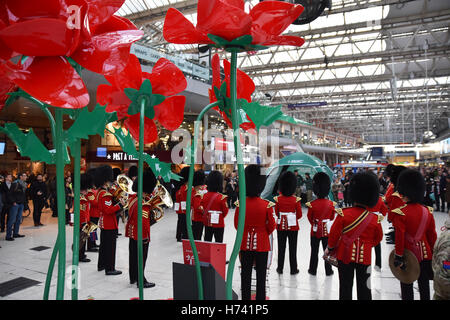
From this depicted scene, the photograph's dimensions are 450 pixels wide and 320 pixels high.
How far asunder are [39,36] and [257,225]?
2.65 m

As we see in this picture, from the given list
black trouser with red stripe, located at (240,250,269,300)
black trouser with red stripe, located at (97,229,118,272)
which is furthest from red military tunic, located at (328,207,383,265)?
black trouser with red stripe, located at (97,229,118,272)

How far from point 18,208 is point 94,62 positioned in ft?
23.6

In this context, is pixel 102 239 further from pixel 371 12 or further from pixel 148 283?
pixel 371 12

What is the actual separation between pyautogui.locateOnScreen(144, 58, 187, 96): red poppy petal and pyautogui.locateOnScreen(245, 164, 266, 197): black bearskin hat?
6.53 ft

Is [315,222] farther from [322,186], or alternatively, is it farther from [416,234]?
[416,234]

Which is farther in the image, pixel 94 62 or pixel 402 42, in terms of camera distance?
pixel 402 42

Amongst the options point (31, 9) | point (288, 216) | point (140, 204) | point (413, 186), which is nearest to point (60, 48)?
point (31, 9)

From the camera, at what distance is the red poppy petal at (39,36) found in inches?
24.3

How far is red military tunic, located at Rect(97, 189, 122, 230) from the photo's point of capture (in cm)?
420

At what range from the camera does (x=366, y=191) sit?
9.27ft

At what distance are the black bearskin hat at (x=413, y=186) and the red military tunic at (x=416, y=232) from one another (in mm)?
140
